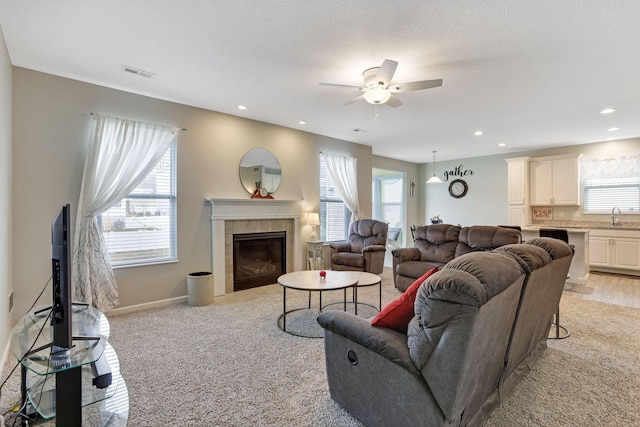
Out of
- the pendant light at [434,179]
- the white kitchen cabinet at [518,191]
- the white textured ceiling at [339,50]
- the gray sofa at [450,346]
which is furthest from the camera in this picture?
the pendant light at [434,179]

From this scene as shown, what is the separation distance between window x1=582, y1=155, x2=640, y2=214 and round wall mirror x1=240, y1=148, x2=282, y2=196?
6318 millimetres

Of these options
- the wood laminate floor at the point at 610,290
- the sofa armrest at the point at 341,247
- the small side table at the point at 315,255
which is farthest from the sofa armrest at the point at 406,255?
the wood laminate floor at the point at 610,290

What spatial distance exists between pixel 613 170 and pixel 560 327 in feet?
15.9

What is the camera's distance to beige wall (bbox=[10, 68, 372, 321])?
3219 mm

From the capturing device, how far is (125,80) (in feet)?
11.5

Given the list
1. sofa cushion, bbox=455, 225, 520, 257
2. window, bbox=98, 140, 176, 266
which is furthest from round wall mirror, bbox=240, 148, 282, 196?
sofa cushion, bbox=455, 225, 520, 257

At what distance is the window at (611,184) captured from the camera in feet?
20.0

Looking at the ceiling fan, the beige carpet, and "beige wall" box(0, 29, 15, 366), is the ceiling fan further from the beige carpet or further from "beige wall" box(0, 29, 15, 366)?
"beige wall" box(0, 29, 15, 366)

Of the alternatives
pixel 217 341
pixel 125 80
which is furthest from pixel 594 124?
pixel 125 80

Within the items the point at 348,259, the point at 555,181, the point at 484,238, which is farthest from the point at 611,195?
the point at 348,259

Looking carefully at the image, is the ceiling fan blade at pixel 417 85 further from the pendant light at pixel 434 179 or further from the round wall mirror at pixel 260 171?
the pendant light at pixel 434 179

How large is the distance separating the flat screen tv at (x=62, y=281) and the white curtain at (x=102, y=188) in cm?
212

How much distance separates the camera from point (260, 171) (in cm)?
506

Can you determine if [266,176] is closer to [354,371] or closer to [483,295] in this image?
[354,371]
